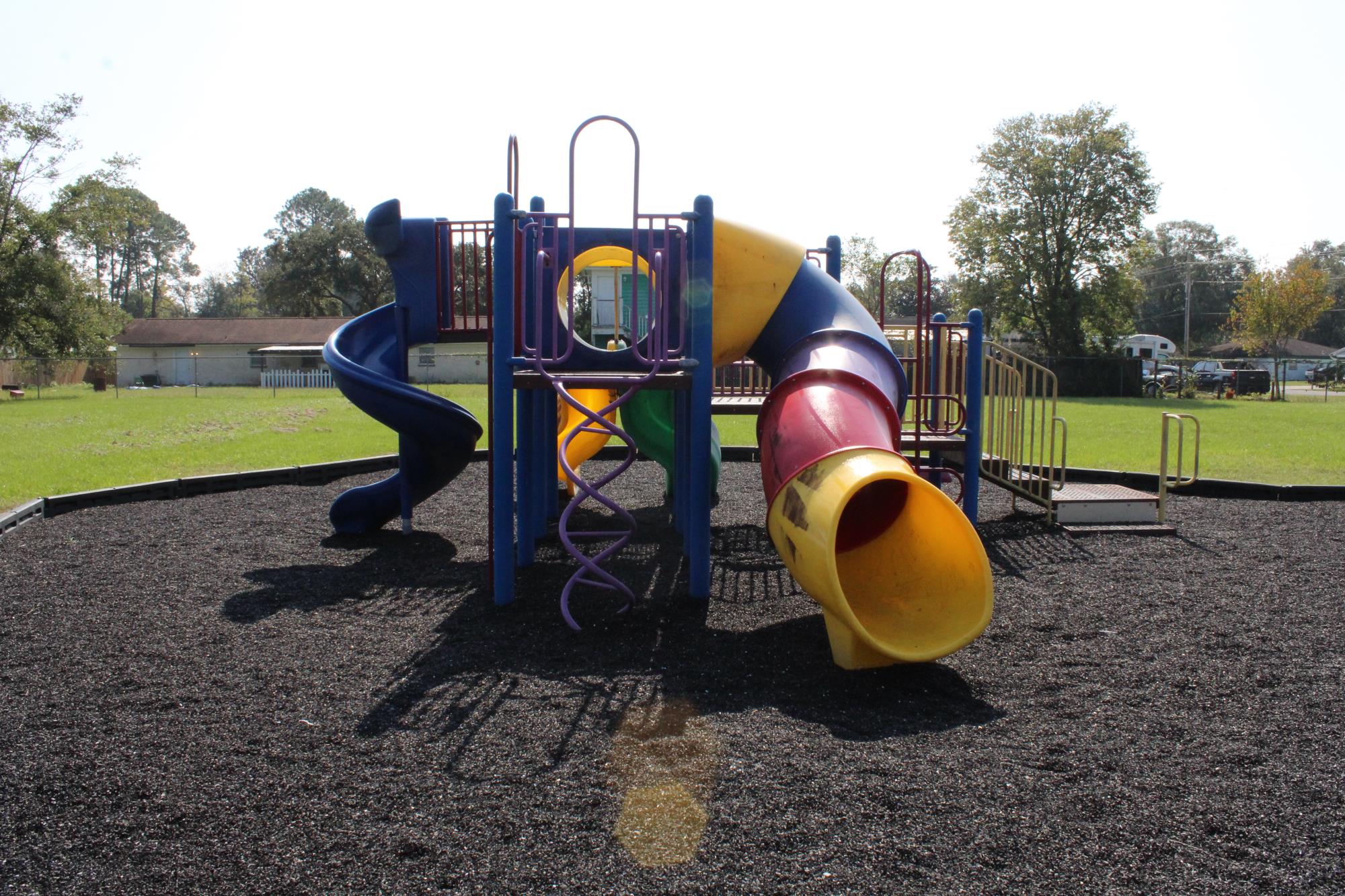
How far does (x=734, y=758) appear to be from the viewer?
3707 millimetres

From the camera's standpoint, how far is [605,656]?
5.10 meters

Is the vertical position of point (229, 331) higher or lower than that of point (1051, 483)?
higher

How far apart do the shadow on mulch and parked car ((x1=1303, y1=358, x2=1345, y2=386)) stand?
1983 inches

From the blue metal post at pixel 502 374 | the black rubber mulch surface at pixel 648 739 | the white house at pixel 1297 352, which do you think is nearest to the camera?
the black rubber mulch surface at pixel 648 739

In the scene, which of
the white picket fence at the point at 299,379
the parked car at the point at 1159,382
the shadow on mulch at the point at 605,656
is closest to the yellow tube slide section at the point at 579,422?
the shadow on mulch at the point at 605,656

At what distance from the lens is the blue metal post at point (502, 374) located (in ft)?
19.5

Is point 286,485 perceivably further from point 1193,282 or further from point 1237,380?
point 1193,282

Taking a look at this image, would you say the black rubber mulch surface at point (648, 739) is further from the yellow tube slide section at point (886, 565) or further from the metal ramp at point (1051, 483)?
the metal ramp at point (1051, 483)

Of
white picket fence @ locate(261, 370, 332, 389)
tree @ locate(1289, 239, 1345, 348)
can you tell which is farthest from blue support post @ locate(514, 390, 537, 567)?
tree @ locate(1289, 239, 1345, 348)

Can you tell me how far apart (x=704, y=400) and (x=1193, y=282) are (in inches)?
3903

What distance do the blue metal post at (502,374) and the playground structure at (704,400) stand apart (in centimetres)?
1

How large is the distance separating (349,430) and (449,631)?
15.6 m

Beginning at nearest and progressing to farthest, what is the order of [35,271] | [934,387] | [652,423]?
[934,387] < [652,423] < [35,271]

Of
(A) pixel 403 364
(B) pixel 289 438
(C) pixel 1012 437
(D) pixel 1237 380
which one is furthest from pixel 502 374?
(D) pixel 1237 380
